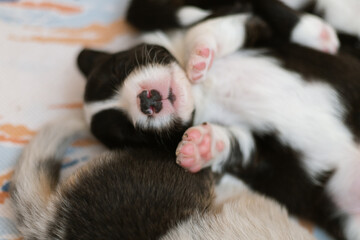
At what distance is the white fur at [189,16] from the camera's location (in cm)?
211

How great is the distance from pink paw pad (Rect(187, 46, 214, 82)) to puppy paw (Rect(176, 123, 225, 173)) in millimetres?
219

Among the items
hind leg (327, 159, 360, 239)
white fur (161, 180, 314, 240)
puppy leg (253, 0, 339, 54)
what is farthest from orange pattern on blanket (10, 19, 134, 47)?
hind leg (327, 159, 360, 239)

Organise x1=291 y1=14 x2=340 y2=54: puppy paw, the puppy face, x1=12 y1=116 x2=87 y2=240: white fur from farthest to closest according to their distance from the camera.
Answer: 1. x1=291 y1=14 x2=340 y2=54: puppy paw
2. the puppy face
3. x1=12 y1=116 x2=87 y2=240: white fur

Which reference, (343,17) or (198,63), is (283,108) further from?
(343,17)

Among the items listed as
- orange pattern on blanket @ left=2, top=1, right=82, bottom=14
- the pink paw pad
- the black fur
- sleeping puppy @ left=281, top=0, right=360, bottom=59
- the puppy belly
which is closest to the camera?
the black fur

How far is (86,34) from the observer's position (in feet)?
8.02

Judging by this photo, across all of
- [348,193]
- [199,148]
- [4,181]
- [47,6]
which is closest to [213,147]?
[199,148]

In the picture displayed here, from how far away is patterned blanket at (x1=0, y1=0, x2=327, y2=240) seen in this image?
74.7 inches

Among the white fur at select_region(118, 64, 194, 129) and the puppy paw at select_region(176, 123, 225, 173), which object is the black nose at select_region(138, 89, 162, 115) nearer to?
the white fur at select_region(118, 64, 194, 129)

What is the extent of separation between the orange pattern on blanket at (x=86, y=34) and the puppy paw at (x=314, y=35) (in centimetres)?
100

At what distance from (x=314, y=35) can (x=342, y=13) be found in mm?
313

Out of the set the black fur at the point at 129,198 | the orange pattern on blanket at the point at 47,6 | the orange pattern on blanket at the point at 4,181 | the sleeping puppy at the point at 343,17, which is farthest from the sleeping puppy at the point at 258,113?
the orange pattern on blanket at the point at 47,6

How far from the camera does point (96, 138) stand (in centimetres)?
186

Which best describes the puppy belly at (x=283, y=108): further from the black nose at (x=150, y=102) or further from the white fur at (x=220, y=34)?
the black nose at (x=150, y=102)
